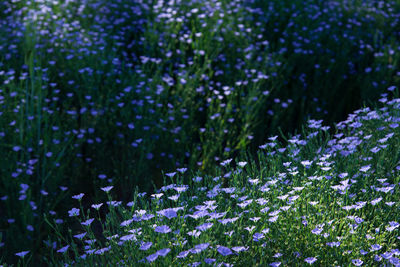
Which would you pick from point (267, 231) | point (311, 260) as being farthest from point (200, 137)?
point (311, 260)

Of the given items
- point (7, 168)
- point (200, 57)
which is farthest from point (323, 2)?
point (7, 168)

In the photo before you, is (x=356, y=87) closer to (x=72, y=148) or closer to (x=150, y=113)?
(x=150, y=113)

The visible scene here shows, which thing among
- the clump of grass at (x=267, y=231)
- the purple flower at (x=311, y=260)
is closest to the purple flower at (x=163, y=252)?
the clump of grass at (x=267, y=231)

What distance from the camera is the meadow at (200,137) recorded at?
2.48m

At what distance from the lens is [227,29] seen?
18.7 ft

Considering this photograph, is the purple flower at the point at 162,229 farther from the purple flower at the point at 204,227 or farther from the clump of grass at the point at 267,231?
the purple flower at the point at 204,227

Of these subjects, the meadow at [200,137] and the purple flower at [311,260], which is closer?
the purple flower at [311,260]

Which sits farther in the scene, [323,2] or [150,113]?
[323,2]

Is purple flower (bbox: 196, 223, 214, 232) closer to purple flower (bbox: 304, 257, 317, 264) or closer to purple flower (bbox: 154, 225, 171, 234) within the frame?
purple flower (bbox: 154, 225, 171, 234)

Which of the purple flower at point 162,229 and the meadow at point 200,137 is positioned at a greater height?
the purple flower at point 162,229

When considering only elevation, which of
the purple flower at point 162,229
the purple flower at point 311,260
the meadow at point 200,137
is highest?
the purple flower at point 162,229

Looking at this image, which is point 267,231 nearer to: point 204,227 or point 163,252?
point 204,227

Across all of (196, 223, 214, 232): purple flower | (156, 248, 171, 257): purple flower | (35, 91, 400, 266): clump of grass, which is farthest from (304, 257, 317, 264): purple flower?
(156, 248, 171, 257): purple flower

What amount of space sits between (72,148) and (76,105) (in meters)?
0.88
